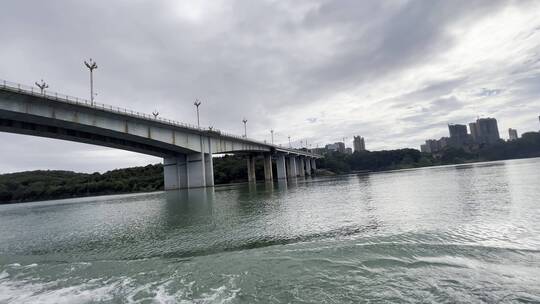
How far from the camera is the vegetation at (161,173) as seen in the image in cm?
8750

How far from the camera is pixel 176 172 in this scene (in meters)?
65.2

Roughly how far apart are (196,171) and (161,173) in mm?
46530

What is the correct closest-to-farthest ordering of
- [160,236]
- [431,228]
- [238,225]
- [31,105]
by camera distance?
[431,228], [160,236], [238,225], [31,105]

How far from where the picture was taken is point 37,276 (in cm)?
772

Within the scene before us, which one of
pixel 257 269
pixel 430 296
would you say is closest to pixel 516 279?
pixel 430 296

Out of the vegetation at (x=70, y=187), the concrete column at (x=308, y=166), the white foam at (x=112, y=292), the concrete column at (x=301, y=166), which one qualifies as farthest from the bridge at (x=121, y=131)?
the concrete column at (x=308, y=166)

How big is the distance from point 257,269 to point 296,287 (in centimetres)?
150

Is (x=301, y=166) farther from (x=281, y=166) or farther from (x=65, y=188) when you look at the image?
(x=65, y=188)

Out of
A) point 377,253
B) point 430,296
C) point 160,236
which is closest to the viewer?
point 430,296

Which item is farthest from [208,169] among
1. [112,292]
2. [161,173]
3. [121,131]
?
[112,292]

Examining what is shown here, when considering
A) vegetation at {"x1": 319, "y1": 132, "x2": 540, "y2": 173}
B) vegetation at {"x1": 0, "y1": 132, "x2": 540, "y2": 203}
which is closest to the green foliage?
vegetation at {"x1": 0, "y1": 132, "x2": 540, "y2": 203}

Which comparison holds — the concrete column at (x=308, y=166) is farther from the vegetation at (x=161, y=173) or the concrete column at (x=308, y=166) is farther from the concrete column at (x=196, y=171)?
the concrete column at (x=196, y=171)

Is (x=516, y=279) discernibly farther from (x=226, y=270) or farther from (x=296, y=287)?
(x=226, y=270)

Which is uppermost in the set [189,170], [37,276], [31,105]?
[31,105]
